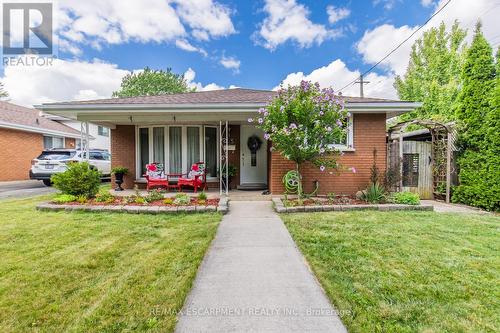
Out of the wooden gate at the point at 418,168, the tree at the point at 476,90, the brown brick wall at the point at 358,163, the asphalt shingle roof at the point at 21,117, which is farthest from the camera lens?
the asphalt shingle roof at the point at 21,117

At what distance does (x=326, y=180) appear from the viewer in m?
7.58

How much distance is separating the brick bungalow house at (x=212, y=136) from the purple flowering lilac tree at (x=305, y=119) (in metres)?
1.17

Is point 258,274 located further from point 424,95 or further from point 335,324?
point 424,95

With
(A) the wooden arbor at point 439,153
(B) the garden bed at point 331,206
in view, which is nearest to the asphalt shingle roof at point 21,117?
(B) the garden bed at point 331,206

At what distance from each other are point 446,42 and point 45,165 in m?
25.0

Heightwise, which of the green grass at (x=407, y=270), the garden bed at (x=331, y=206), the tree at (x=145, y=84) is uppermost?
the tree at (x=145, y=84)

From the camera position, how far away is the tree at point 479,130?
6238mm

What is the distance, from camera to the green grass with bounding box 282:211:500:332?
6.68 ft

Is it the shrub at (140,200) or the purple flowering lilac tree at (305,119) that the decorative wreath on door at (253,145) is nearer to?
the purple flowering lilac tree at (305,119)

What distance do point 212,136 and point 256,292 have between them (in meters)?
7.17

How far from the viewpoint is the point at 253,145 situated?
9203mm

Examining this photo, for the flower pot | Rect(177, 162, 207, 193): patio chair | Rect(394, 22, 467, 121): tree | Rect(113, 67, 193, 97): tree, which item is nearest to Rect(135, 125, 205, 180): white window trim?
the flower pot

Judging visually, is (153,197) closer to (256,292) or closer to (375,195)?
(256,292)

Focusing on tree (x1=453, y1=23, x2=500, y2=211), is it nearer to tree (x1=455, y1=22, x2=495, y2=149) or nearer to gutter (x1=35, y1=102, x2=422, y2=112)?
tree (x1=455, y1=22, x2=495, y2=149)
